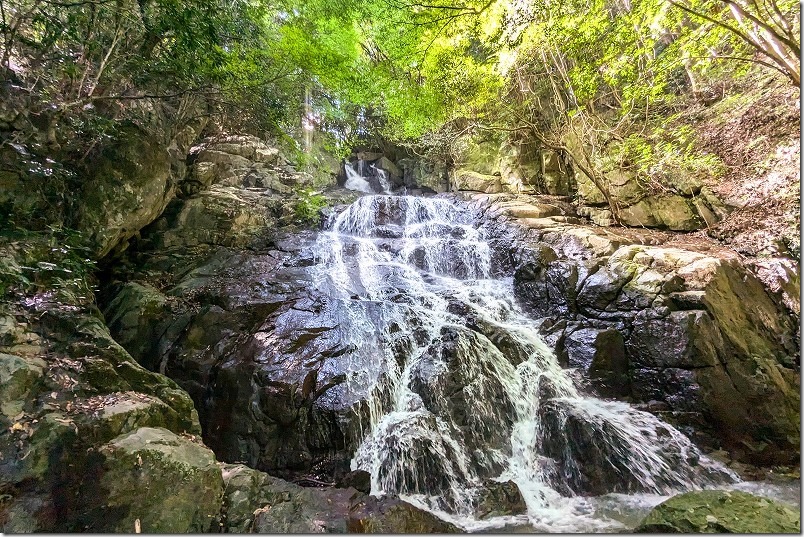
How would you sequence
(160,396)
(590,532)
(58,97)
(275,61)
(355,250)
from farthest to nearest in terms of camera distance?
(355,250)
(275,61)
(58,97)
(160,396)
(590,532)

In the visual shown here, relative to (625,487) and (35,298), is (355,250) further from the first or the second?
(625,487)

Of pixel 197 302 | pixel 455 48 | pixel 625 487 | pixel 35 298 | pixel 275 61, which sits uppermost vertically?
pixel 455 48

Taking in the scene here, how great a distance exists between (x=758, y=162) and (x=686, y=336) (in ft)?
17.9

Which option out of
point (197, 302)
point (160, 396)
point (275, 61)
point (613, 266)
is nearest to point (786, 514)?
point (613, 266)

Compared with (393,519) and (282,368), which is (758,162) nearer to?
(393,519)

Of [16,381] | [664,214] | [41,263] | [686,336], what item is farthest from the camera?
[664,214]

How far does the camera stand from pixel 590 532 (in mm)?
3875

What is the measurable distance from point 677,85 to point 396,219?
1067cm

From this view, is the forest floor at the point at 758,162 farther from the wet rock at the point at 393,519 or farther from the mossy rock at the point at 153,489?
the mossy rock at the point at 153,489

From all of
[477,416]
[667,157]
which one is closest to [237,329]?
[477,416]

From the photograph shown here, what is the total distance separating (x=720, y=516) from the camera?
10.2 ft

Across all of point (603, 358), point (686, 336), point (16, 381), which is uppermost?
point (686, 336)

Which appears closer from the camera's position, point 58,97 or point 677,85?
point 58,97

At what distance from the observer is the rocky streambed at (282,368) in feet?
10.4
